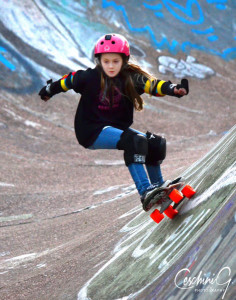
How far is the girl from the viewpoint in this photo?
5094 mm

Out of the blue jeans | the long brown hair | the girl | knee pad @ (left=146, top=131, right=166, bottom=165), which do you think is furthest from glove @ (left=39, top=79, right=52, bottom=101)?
knee pad @ (left=146, top=131, right=166, bottom=165)

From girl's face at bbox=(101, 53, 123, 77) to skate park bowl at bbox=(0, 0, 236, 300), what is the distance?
4.32 ft

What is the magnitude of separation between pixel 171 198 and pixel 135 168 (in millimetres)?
460

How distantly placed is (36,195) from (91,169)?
1.78 metres

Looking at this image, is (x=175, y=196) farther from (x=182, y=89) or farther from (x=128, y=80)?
(x=128, y=80)

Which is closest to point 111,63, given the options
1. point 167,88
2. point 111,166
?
point 167,88

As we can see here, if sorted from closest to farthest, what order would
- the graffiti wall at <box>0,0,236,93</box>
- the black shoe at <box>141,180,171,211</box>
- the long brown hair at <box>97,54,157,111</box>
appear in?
the black shoe at <box>141,180,171,211</box>
the long brown hair at <box>97,54,157,111</box>
the graffiti wall at <box>0,0,236,93</box>

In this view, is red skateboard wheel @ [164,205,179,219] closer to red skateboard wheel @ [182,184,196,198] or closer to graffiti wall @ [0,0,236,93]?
red skateboard wheel @ [182,184,196,198]

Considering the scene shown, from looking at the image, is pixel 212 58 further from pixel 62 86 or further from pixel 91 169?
pixel 62 86

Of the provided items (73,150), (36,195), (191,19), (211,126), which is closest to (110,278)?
(36,195)

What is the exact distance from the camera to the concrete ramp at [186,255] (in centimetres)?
338

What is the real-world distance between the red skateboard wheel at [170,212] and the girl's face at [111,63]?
54.5 inches

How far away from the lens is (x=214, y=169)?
4.97 metres

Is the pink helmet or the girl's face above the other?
the pink helmet
